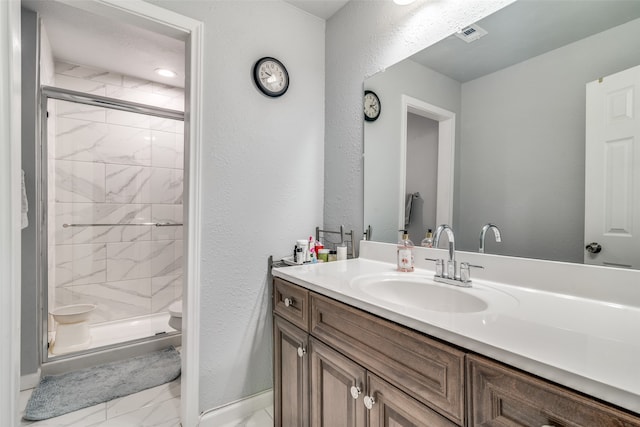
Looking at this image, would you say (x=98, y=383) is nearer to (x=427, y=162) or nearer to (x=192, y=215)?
(x=192, y=215)

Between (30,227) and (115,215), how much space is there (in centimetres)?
91

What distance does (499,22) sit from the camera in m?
1.11

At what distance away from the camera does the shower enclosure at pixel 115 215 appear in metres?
2.47

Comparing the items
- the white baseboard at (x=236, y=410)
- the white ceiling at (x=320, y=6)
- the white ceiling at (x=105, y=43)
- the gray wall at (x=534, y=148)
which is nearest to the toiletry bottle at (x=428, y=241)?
the gray wall at (x=534, y=148)

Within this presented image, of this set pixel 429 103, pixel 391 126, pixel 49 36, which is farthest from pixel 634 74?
pixel 49 36

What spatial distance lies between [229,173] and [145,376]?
1.52 metres

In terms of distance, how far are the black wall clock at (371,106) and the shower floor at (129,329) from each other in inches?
92.2

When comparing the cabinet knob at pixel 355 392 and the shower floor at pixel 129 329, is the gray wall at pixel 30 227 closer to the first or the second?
the shower floor at pixel 129 329

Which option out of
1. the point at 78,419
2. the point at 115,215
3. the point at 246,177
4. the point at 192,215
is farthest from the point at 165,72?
the point at 78,419

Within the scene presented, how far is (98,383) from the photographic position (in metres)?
1.84

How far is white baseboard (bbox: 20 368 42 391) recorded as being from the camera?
5.80 feet

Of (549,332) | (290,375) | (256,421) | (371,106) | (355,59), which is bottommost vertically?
(256,421)

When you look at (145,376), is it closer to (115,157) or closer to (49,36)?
(115,157)

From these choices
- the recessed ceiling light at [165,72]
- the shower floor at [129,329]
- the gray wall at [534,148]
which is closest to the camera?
the gray wall at [534,148]
